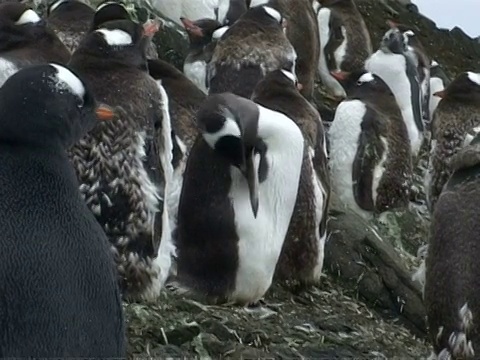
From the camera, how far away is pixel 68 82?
3785 millimetres

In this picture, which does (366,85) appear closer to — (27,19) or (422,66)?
(27,19)

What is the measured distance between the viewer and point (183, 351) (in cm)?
526

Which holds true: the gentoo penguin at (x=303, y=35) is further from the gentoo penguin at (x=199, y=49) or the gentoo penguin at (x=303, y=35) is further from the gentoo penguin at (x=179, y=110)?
the gentoo penguin at (x=179, y=110)

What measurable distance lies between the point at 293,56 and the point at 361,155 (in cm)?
92

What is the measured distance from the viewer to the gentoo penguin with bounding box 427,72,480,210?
355 inches

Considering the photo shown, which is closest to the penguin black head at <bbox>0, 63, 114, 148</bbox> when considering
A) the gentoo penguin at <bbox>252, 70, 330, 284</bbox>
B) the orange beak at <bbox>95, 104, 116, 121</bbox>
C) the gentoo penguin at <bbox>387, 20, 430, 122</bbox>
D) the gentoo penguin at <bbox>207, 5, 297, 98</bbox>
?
the orange beak at <bbox>95, 104, 116, 121</bbox>

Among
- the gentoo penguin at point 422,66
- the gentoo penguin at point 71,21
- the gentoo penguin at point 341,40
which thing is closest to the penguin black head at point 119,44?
the gentoo penguin at point 71,21

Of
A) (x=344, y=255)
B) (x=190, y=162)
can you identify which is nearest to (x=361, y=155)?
(x=344, y=255)

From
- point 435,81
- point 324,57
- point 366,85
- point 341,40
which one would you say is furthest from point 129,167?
point 435,81

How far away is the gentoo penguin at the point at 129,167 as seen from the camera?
5.77 meters

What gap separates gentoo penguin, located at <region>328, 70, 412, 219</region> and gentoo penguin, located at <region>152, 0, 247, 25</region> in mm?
2721

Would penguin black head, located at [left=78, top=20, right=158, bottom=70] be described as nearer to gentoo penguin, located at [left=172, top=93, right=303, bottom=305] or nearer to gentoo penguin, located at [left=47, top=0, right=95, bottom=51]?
gentoo penguin, located at [left=172, top=93, right=303, bottom=305]

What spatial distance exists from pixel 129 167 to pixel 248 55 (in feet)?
12.0

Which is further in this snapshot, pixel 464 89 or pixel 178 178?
pixel 464 89
